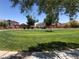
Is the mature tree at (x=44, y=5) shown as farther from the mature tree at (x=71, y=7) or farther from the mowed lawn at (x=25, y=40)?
the mowed lawn at (x=25, y=40)

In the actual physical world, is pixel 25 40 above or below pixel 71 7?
below

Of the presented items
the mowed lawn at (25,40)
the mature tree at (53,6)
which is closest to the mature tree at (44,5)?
the mature tree at (53,6)

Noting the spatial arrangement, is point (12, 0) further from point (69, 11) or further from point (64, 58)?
point (64, 58)

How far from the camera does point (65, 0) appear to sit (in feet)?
34.5

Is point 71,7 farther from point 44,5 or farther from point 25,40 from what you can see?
point 25,40

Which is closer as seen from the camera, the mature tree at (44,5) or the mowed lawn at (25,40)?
the mature tree at (44,5)

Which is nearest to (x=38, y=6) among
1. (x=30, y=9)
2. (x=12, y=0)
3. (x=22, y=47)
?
(x=30, y=9)

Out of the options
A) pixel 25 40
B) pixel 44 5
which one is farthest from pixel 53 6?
pixel 25 40

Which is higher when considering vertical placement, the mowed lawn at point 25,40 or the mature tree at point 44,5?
the mature tree at point 44,5

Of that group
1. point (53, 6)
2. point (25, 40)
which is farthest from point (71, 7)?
point (25, 40)

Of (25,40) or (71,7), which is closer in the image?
(71,7)

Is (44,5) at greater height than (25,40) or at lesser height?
greater

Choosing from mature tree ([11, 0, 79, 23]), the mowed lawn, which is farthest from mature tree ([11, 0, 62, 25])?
the mowed lawn

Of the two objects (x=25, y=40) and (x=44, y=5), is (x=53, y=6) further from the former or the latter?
(x=25, y=40)
